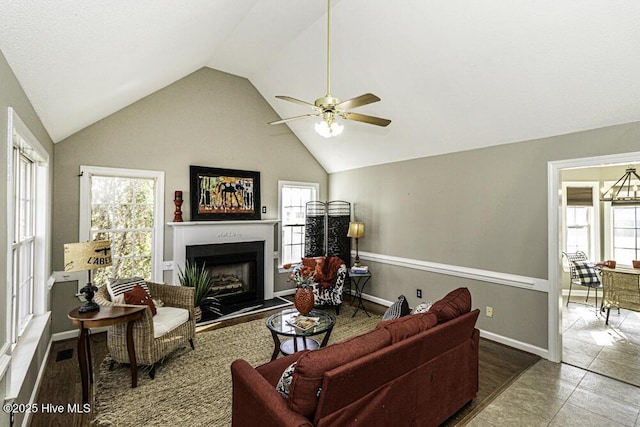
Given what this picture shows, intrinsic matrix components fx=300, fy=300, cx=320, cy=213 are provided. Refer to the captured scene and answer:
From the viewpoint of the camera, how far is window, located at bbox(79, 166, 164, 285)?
4023 millimetres

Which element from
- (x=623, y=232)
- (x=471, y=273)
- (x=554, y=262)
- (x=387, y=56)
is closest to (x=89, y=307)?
(x=387, y=56)

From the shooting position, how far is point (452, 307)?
2359 millimetres

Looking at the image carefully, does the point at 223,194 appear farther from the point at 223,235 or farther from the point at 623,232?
the point at 623,232

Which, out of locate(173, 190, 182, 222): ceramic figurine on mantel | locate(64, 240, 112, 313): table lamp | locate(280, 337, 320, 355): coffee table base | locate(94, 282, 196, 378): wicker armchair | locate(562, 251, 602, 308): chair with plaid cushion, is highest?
locate(173, 190, 182, 222): ceramic figurine on mantel

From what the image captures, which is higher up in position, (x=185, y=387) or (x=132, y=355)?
(x=132, y=355)

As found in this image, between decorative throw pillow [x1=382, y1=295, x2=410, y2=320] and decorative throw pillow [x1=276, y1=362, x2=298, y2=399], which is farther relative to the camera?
decorative throw pillow [x1=382, y1=295, x2=410, y2=320]

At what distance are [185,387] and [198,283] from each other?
5.44ft

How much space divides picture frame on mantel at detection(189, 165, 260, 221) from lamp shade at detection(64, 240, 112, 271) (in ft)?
6.71

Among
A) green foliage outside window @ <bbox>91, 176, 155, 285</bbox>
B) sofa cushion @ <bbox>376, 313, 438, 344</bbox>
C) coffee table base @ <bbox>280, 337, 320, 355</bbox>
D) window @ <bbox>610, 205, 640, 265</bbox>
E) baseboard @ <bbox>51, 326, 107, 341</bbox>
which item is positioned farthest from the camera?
window @ <bbox>610, 205, 640, 265</bbox>

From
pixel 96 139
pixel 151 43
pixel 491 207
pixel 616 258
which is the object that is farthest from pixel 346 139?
pixel 616 258

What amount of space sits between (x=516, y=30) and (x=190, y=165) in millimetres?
4411

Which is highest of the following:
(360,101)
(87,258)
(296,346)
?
(360,101)

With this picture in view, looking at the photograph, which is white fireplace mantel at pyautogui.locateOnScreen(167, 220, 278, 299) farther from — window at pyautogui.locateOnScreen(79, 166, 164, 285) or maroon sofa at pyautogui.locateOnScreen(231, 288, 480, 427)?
maroon sofa at pyautogui.locateOnScreen(231, 288, 480, 427)

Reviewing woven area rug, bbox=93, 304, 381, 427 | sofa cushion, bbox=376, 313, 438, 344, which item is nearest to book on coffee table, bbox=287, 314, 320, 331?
woven area rug, bbox=93, 304, 381, 427
